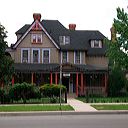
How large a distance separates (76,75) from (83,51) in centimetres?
373

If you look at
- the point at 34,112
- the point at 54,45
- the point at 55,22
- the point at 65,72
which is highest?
the point at 55,22

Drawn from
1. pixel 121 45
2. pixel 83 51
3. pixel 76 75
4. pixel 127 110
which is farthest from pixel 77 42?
pixel 127 110

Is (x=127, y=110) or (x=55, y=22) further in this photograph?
(x=55, y=22)

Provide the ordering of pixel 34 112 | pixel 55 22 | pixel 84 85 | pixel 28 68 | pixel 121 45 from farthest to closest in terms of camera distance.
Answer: pixel 55 22 → pixel 84 85 → pixel 28 68 → pixel 121 45 → pixel 34 112

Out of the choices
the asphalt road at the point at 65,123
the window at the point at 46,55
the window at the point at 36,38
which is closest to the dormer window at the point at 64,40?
the window at the point at 46,55

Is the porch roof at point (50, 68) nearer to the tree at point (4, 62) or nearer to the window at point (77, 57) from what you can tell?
the window at point (77, 57)

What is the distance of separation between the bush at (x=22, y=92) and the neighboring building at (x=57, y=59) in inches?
627

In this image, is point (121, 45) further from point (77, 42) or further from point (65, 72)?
point (77, 42)

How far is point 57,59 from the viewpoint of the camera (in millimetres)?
51844

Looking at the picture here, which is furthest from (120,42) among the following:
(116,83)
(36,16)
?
(36,16)

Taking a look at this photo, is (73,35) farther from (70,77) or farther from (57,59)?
(70,77)

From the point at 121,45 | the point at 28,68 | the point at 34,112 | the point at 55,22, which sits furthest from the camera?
the point at 55,22

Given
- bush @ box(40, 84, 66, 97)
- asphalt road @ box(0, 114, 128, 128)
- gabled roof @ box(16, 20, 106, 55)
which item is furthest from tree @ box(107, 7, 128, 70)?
gabled roof @ box(16, 20, 106, 55)

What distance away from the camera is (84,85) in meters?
52.4
